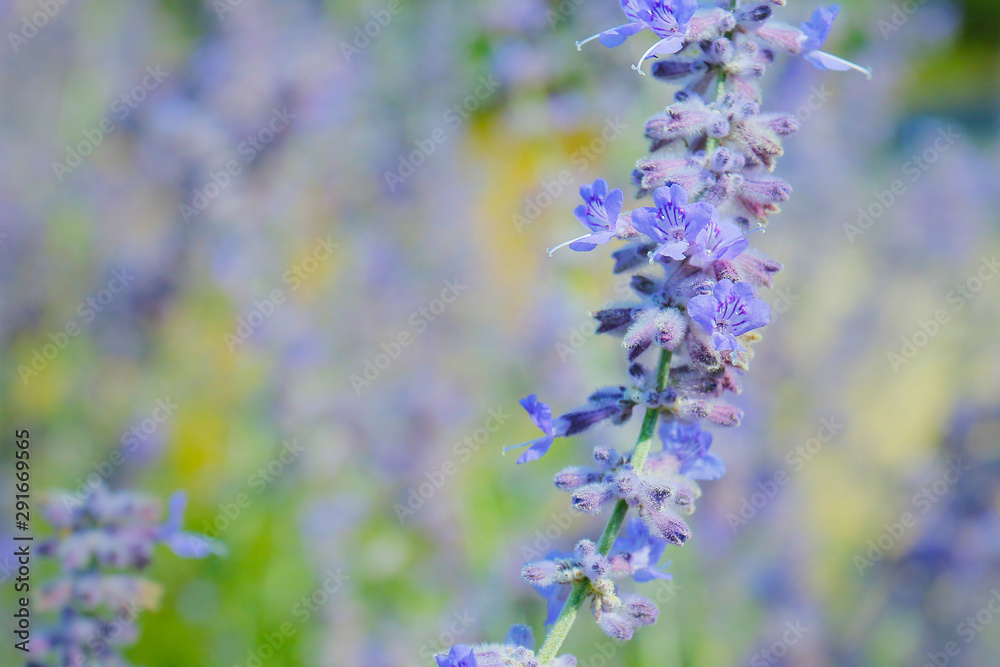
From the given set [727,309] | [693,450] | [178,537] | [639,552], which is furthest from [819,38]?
[178,537]

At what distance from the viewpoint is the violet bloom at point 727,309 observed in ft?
4.77

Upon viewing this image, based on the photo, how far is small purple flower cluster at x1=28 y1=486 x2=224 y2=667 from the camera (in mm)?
2105

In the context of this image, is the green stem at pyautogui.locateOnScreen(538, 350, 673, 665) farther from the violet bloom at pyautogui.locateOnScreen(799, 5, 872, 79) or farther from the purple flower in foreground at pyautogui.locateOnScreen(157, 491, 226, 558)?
the purple flower in foreground at pyautogui.locateOnScreen(157, 491, 226, 558)

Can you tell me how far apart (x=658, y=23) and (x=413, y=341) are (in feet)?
16.0

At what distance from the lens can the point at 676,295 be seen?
157cm

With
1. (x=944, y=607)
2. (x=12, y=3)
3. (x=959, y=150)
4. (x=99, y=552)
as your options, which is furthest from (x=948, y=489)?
(x=12, y=3)

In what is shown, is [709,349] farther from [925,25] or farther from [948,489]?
[925,25]

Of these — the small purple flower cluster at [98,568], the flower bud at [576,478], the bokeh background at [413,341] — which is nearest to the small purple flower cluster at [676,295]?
the flower bud at [576,478]

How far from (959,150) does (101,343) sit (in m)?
8.18

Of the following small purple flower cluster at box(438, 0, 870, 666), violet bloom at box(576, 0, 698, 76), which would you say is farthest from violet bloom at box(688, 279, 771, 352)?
violet bloom at box(576, 0, 698, 76)

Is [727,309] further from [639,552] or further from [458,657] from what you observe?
[458,657]

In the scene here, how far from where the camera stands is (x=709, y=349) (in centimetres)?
149

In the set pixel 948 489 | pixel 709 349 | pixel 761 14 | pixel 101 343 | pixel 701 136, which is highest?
pixel 761 14

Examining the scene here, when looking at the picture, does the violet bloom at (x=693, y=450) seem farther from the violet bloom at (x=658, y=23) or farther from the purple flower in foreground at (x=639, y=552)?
the violet bloom at (x=658, y=23)
